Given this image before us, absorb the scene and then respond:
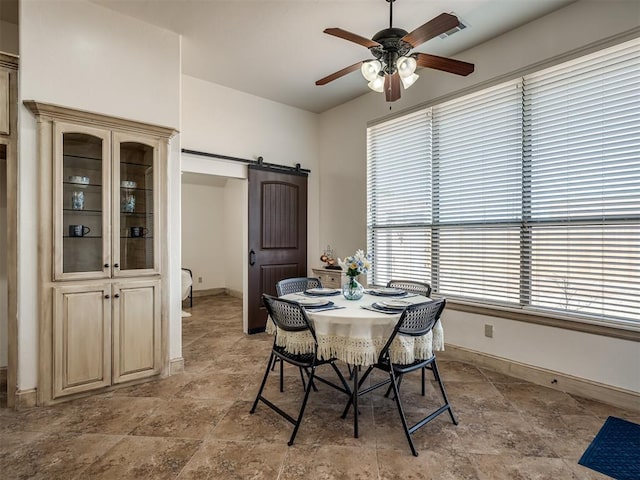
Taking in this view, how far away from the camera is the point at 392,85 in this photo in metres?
2.60

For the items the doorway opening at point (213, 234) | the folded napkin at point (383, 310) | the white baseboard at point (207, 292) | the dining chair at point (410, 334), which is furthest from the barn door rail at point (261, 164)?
the white baseboard at point (207, 292)

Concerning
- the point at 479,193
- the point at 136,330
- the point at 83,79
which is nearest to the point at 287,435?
the point at 136,330

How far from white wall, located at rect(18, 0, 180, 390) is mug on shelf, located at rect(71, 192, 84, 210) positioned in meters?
Result: 0.25

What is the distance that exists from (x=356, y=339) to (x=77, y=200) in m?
2.54

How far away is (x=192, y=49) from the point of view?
11.5 feet

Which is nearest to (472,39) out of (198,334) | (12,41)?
(12,41)

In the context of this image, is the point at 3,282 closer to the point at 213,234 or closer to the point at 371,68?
the point at 371,68

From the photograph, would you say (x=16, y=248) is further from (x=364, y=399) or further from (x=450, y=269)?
(x=450, y=269)

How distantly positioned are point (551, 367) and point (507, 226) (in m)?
1.29

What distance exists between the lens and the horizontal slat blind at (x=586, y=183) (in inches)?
101

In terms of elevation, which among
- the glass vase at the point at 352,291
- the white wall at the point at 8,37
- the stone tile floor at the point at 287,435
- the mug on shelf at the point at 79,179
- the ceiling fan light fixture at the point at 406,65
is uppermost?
the white wall at the point at 8,37

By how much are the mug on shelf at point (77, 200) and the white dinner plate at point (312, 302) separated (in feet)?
6.58

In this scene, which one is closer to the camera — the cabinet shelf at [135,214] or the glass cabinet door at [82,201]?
the glass cabinet door at [82,201]

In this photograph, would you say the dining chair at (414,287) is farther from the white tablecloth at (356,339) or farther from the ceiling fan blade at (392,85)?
the ceiling fan blade at (392,85)
